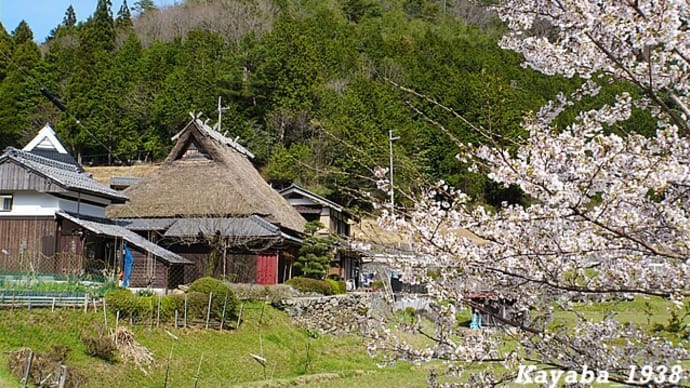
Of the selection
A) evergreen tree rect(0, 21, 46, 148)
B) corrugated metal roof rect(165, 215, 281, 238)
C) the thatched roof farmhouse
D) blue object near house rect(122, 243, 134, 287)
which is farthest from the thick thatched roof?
evergreen tree rect(0, 21, 46, 148)

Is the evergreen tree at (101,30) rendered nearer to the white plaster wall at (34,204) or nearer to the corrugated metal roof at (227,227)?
the corrugated metal roof at (227,227)

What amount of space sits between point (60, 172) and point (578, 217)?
550 inches

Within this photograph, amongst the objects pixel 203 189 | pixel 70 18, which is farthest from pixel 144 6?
pixel 203 189

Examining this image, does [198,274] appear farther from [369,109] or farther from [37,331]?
[369,109]

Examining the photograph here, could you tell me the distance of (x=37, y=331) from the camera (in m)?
8.18

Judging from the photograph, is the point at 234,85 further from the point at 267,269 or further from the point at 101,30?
the point at 267,269

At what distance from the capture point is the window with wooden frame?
45.6 ft

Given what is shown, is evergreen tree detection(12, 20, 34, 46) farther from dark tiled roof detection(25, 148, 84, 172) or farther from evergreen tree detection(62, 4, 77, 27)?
dark tiled roof detection(25, 148, 84, 172)

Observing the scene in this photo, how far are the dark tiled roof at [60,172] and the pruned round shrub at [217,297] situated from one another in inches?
167

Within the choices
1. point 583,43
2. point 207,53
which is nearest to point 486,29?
point 207,53

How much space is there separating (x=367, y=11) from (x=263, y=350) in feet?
162

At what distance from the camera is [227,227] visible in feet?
54.5

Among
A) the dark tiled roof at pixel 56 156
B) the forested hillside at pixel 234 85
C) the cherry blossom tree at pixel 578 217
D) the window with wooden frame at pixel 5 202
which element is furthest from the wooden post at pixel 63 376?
the forested hillside at pixel 234 85

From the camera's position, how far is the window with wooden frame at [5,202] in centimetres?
1389
